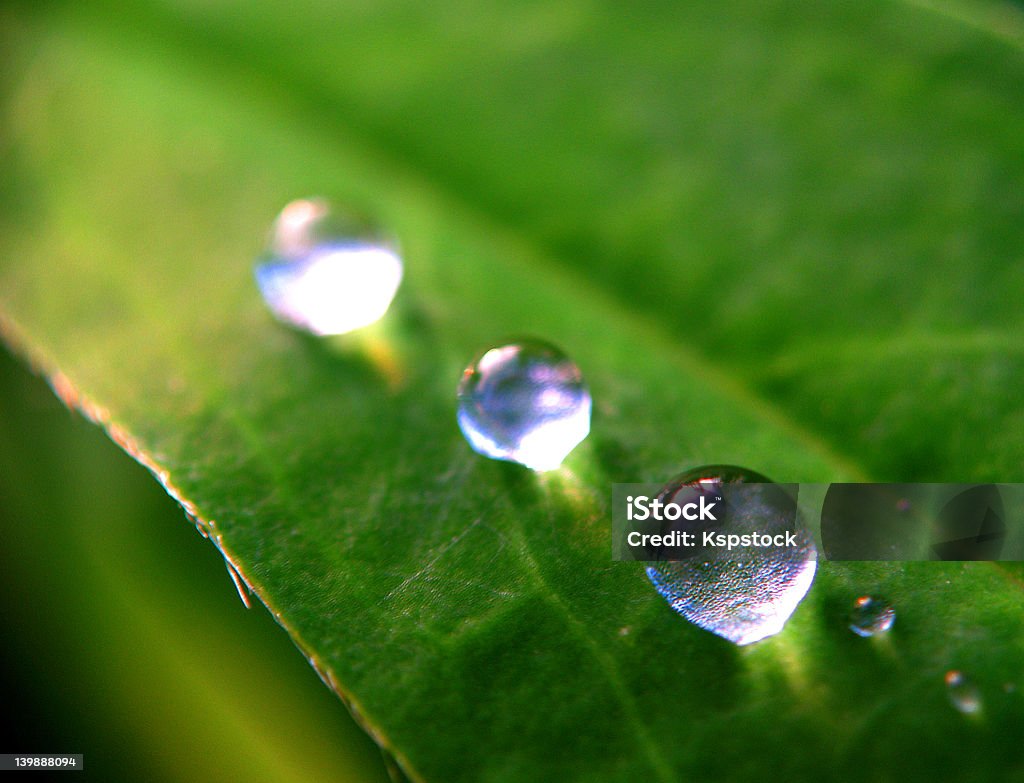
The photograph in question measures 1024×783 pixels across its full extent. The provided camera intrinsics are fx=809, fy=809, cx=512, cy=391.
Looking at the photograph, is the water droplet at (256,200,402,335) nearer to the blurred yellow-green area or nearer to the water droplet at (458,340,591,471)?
the water droplet at (458,340,591,471)

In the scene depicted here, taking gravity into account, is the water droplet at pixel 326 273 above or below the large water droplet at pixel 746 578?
above

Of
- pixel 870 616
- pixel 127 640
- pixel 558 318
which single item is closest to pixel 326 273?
pixel 558 318

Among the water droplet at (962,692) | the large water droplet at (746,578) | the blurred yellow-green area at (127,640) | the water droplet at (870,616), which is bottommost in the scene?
the water droplet at (962,692)

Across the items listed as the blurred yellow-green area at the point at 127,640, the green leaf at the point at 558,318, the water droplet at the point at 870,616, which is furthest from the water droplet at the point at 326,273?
the water droplet at the point at 870,616

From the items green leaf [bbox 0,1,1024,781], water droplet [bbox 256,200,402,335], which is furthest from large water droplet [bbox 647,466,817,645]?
water droplet [bbox 256,200,402,335]

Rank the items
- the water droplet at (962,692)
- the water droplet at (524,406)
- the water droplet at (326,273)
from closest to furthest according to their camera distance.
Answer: the water droplet at (962,692) < the water droplet at (524,406) < the water droplet at (326,273)

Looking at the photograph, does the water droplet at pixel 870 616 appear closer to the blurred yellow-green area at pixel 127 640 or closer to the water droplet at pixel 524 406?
the water droplet at pixel 524 406

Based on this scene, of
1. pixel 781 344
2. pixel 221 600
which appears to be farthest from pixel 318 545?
pixel 781 344
